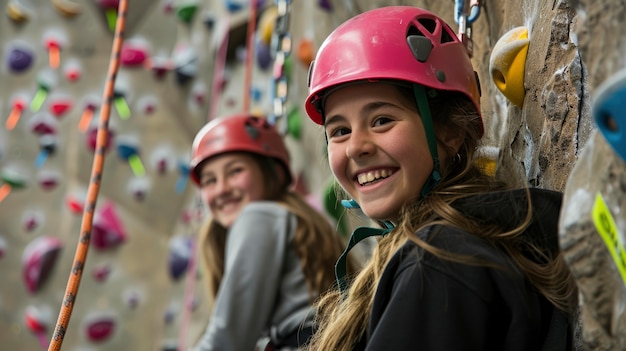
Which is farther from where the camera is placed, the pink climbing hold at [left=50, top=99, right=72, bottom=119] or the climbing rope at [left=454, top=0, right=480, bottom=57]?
the pink climbing hold at [left=50, top=99, right=72, bottom=119]

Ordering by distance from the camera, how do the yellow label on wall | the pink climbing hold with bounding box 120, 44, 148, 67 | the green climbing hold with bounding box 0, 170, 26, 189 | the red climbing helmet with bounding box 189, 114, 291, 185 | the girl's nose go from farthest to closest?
the pink climbing hold with bounding box 120, 44, 148, 67 → the green climbing hold with bounding box 0, 170, 26, 189 → the red climbing helmet with bounding box 189, 114, 291, 185 → the girl's nose → the yellow label on wall

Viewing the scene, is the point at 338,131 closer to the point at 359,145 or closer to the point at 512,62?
the point at 359,145

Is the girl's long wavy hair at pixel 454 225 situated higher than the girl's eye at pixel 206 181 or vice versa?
the girl's eye at pixel 206 181

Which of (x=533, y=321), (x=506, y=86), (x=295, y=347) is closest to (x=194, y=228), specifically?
(x=295, y=347)

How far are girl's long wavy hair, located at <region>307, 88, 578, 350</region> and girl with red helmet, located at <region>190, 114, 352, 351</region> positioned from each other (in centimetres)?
91

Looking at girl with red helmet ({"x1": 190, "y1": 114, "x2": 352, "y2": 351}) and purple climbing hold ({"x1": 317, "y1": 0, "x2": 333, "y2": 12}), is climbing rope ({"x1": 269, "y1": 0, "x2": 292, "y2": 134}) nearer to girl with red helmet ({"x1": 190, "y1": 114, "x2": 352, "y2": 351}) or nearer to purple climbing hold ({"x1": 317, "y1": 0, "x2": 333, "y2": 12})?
girl with red helmet ({"x1": 190, "y1": 114, "x2": 352, "y2": 351})

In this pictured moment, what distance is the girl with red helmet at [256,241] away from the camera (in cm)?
252

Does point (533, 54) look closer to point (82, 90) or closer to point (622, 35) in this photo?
point (622, 35)

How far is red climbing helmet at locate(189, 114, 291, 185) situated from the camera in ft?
9.70

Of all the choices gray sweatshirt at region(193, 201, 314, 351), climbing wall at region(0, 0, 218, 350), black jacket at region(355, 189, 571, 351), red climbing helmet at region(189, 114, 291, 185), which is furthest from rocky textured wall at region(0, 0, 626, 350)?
black jacket at region(355, 189, 571, 351)

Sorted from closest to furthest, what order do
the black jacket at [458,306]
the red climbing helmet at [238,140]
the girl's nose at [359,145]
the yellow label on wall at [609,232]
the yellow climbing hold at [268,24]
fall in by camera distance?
1. the yellow label on wall at [609,232]
2. the black jacket at [458,306]
3. the girl's nose at [359,145]
4. the red climbing helmet at [238,140]
5. the yellow climbing hold at [268,24]

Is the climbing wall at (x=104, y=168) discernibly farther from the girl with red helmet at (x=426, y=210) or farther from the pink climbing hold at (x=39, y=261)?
the girl with red helmet at (x=426, y=210)

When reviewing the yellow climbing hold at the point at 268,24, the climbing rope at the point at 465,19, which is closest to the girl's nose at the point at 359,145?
the climbing rope at the point at 465,19

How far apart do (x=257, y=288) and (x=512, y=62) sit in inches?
43.5
